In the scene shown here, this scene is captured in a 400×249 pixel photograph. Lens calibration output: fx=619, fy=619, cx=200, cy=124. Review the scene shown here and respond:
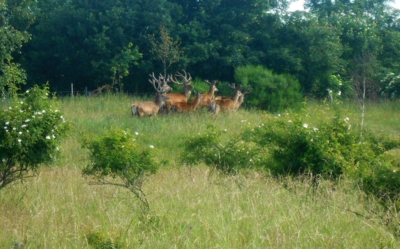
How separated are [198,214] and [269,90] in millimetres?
20052

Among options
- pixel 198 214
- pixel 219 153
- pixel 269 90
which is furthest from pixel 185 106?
pixel 198 214

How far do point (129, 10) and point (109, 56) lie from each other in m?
2.37

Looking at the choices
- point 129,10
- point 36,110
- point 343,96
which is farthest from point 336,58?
point 36,110

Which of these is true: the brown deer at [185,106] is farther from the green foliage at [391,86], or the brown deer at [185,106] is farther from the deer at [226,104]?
the green foliage at [391,86]

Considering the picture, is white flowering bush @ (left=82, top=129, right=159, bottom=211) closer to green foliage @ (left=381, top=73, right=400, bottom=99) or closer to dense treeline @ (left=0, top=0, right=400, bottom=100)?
dense treeline @ (left=0, top=0, right=400, bottom=100)

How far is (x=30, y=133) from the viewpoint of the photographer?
27.6 ft

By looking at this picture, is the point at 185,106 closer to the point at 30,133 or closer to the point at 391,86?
the point at 391,86

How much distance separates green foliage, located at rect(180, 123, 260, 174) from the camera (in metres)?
10.4

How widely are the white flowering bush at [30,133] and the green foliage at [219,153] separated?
9.13 ft

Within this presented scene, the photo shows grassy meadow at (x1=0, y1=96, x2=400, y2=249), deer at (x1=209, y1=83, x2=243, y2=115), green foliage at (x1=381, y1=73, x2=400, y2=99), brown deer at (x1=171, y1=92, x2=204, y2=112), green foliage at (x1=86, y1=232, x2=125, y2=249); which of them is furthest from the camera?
green foliage at (x1=381, y1=73, x2=400, y2=99)

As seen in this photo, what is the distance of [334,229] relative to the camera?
6156mm

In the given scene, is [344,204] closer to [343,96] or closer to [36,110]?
[36,110]

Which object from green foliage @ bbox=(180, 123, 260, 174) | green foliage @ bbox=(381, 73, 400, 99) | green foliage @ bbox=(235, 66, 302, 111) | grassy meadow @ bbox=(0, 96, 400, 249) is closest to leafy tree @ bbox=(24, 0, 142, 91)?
green foliage @ bbox=(235, 66, 302, 111)

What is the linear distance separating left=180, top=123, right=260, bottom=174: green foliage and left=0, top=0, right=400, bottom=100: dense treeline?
54.5ft
